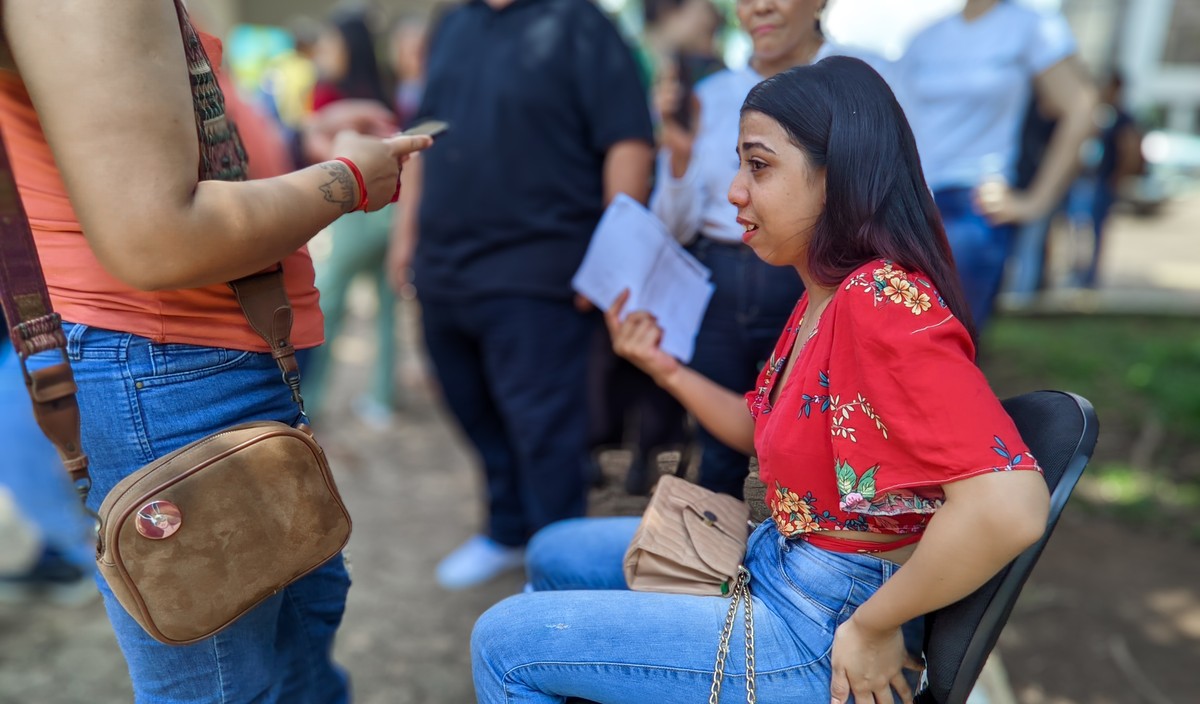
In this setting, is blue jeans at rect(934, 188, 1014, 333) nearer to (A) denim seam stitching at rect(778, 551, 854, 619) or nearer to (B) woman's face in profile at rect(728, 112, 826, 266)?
(B) woman's face in profile at rect(728, 112, 826, 266)

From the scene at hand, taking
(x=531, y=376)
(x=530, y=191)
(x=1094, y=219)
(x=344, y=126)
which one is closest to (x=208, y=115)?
(x=530, y=191)

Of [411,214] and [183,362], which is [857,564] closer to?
[183,362]

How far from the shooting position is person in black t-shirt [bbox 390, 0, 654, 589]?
2.64 m

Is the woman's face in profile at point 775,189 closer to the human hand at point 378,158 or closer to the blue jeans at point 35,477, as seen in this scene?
the human hand at point 378,158

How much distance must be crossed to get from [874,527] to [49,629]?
2712mm

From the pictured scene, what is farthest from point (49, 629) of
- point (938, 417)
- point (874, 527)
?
point (938, 417)

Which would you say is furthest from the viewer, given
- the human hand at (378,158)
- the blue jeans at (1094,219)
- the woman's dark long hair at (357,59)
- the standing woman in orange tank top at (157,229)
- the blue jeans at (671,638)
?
the blue jeans at (1094,219)

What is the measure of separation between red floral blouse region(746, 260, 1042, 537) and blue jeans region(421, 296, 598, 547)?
1433mm

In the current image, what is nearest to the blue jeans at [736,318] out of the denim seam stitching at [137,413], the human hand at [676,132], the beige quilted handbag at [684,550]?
the human hand at [676,132]

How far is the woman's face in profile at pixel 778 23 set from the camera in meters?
1.74

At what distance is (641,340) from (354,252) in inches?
109

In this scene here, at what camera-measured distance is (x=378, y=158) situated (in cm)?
144

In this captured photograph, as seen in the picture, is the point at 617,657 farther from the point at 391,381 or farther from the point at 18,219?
the point at 391,381

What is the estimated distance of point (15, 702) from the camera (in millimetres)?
2504
